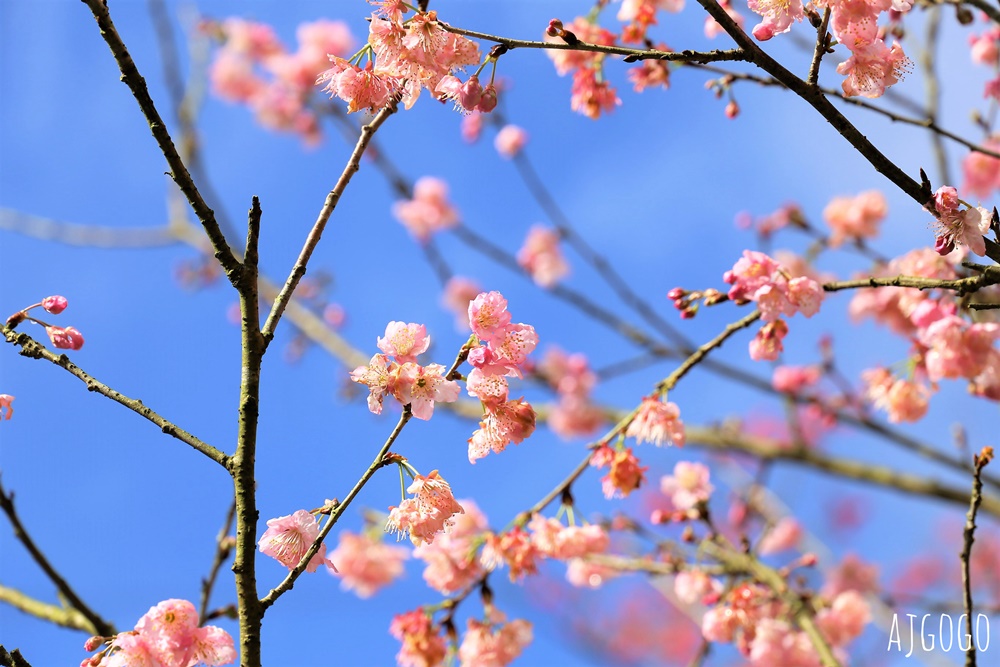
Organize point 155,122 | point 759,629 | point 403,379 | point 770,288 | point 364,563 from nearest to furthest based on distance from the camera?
point 155,122
point 403,379
point 770,288
point 759,629
point 364,563

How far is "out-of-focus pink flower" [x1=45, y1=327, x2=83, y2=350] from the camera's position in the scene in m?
1.88

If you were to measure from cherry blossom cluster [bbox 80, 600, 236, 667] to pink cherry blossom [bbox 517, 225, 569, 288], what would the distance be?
5.77 m

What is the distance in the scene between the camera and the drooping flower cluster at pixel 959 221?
5.76ft

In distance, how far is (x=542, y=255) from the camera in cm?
752

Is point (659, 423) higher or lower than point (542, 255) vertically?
lower

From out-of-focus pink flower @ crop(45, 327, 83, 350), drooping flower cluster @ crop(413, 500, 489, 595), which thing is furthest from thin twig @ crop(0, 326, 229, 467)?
drooping flower cluster @ crop(413, 500, 489, 595)

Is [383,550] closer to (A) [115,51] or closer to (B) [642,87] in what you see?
(B) [642,87]

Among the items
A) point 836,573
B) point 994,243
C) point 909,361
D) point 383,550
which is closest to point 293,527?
point 994,243

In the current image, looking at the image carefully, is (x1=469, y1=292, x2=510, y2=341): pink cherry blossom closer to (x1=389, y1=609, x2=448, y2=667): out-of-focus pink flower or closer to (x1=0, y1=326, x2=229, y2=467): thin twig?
(x1=0, y1=326, x2=229, y2=467): thin twig

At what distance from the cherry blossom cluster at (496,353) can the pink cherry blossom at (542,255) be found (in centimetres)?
556

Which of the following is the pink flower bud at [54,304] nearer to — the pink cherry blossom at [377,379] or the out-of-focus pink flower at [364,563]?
the pink cherry blossom at [377,379]

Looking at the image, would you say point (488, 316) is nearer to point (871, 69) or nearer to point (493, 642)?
point (871, 69)

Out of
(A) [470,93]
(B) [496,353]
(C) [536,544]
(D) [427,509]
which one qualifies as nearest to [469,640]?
(C) [536,544]

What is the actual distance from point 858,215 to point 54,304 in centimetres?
458
